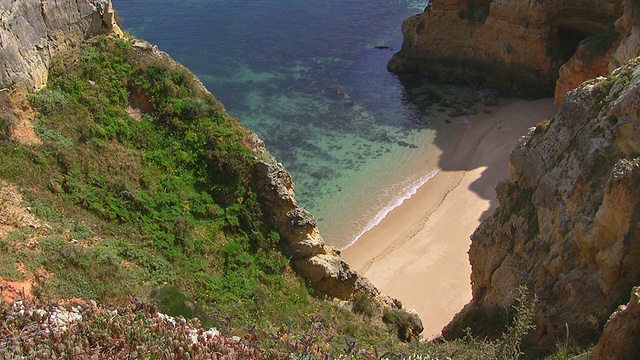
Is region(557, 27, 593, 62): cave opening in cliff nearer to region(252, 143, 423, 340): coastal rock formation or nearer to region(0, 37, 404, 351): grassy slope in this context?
region(252, 143, 423, 340): coastal rock formation

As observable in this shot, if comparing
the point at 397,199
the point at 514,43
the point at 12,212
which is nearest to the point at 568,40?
the point at 514,43

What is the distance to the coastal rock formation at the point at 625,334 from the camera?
12.1 metres

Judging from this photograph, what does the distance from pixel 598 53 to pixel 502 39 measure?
9.22m

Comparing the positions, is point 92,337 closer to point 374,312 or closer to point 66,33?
point 374,312

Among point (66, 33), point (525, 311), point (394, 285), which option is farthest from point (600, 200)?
point (66, 33)

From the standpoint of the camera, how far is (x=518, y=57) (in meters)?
44.4

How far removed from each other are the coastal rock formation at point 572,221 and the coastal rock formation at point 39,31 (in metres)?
15.5

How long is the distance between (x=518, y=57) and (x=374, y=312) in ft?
102

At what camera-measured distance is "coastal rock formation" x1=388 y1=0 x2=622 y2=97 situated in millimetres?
41625

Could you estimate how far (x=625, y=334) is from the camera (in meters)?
12.1

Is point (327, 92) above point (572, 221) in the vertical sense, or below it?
A: above

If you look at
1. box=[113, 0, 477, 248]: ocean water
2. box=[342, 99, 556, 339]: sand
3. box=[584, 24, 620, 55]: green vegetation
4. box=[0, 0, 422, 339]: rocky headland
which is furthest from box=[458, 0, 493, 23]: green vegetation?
box=[0, 0, 422, 339]: rocky headland

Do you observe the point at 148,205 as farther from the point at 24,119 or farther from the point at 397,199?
the point at 397,199

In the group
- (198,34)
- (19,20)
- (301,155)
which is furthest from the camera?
(198,34)
